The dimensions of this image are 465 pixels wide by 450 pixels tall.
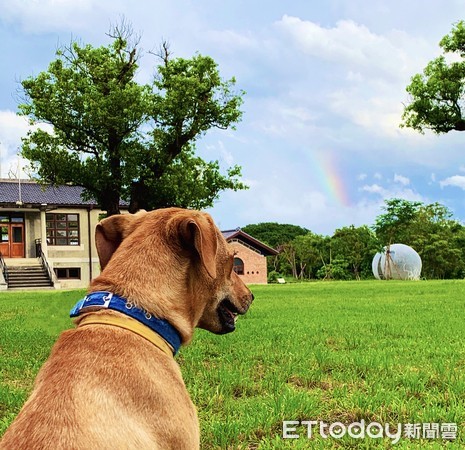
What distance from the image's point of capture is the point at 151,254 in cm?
250

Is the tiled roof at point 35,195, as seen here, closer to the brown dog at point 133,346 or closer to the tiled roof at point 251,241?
the tiled roof at point 251,241

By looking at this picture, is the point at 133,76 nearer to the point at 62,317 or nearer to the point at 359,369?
the point at 62,317

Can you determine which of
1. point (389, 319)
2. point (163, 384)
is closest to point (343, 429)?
point (163, 384)

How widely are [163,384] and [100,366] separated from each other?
0.96 feet

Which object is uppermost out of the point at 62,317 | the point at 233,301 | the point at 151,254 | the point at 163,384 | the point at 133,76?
the point at 133,76

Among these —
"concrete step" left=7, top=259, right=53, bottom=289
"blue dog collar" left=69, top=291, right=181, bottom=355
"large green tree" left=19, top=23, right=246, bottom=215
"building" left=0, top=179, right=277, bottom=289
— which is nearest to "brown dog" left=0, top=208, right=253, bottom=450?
"blue dog collar" left=69, top=291, right=181, bottom=355

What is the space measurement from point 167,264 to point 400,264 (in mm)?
45354

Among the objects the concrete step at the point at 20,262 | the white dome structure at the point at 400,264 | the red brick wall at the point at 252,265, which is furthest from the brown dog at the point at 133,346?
the red brick wall at the point at 252,265

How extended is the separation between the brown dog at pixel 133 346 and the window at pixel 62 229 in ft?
134

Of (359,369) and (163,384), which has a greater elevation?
(163,384)

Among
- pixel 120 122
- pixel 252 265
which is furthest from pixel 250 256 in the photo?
pixel 120 122

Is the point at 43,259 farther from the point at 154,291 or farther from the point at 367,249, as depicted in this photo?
the point at 154,291

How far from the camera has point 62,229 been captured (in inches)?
1658

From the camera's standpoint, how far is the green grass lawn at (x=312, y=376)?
394 cm
